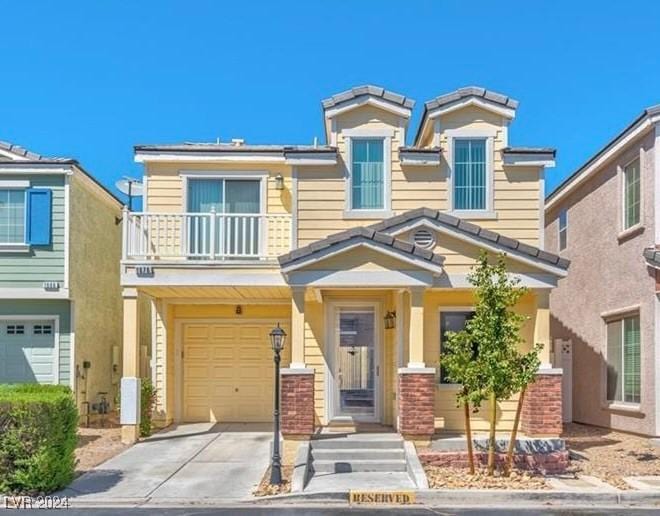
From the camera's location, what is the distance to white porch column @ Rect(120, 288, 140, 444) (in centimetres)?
1421

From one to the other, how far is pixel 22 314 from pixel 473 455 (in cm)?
1029

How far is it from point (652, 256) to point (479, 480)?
6.02 meters

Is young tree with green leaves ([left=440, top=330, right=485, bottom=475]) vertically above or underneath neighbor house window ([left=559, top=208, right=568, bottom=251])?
underneath

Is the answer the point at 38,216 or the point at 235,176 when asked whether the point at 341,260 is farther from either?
the point at 38,216

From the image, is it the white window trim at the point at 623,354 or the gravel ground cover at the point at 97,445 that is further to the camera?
the white window trim at the point at 623,354

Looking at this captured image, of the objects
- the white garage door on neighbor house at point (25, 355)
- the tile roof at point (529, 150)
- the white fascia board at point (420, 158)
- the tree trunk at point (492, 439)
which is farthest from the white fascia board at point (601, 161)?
the white garage door on neighbor house at point (25, 355)

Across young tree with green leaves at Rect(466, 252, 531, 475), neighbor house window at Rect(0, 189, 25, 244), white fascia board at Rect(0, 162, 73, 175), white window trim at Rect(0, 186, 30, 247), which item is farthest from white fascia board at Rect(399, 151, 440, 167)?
neighbor house window at Rect(0, 189, 25, 244)

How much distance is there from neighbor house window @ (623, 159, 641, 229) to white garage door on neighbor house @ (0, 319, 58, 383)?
1277cm

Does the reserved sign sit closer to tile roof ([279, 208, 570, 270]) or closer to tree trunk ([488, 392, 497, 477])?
tree trunk ([488, 392, 497, 477])

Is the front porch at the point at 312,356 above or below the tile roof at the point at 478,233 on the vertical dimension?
below

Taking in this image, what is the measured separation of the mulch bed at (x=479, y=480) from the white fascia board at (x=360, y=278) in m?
3.18

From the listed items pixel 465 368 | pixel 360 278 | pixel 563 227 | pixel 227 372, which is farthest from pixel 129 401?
pixel 563 227

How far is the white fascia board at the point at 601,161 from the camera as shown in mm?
14613

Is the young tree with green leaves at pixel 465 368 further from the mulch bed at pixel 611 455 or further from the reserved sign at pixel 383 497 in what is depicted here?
the mulch bed at pixel 611 455
